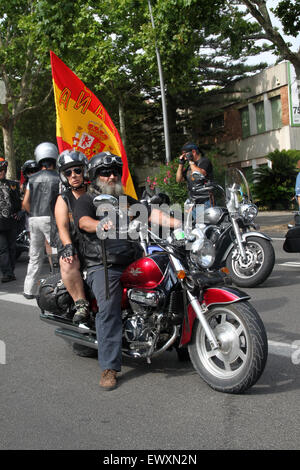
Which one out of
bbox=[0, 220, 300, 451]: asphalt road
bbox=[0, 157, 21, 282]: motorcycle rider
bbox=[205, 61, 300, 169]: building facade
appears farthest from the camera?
bbox=[205, 61, 300, 169]: building facade

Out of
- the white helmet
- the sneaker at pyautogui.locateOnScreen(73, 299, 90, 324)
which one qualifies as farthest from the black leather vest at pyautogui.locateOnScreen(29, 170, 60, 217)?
the sneaker at pyautogui.locateOnScreen(73, 299, 90, 324)

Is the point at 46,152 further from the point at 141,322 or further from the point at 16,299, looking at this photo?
the point at 141,322

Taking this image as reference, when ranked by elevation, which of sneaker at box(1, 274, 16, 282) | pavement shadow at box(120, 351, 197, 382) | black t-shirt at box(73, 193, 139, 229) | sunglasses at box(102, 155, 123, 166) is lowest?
pavement shadow at box(120, 351, 197, 382)

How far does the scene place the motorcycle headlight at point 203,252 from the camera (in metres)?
3.82

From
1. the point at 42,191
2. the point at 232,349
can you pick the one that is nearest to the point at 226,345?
the point at 232,349

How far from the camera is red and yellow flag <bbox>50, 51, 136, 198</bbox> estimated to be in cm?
771

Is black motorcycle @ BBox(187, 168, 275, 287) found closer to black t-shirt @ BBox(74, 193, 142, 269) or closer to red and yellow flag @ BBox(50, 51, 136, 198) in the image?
red and yellow flag @ BBox(50, 51, 136, 198)

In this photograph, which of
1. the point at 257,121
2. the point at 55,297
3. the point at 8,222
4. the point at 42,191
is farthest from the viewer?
the point at 257,121

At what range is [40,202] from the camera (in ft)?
25.1

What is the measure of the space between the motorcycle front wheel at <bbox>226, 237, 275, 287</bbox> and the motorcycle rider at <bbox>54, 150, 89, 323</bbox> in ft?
10.2

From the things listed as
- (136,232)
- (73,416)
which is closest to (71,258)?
(136,232)

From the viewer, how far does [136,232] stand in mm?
3922

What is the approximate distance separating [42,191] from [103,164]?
11.3 ft
